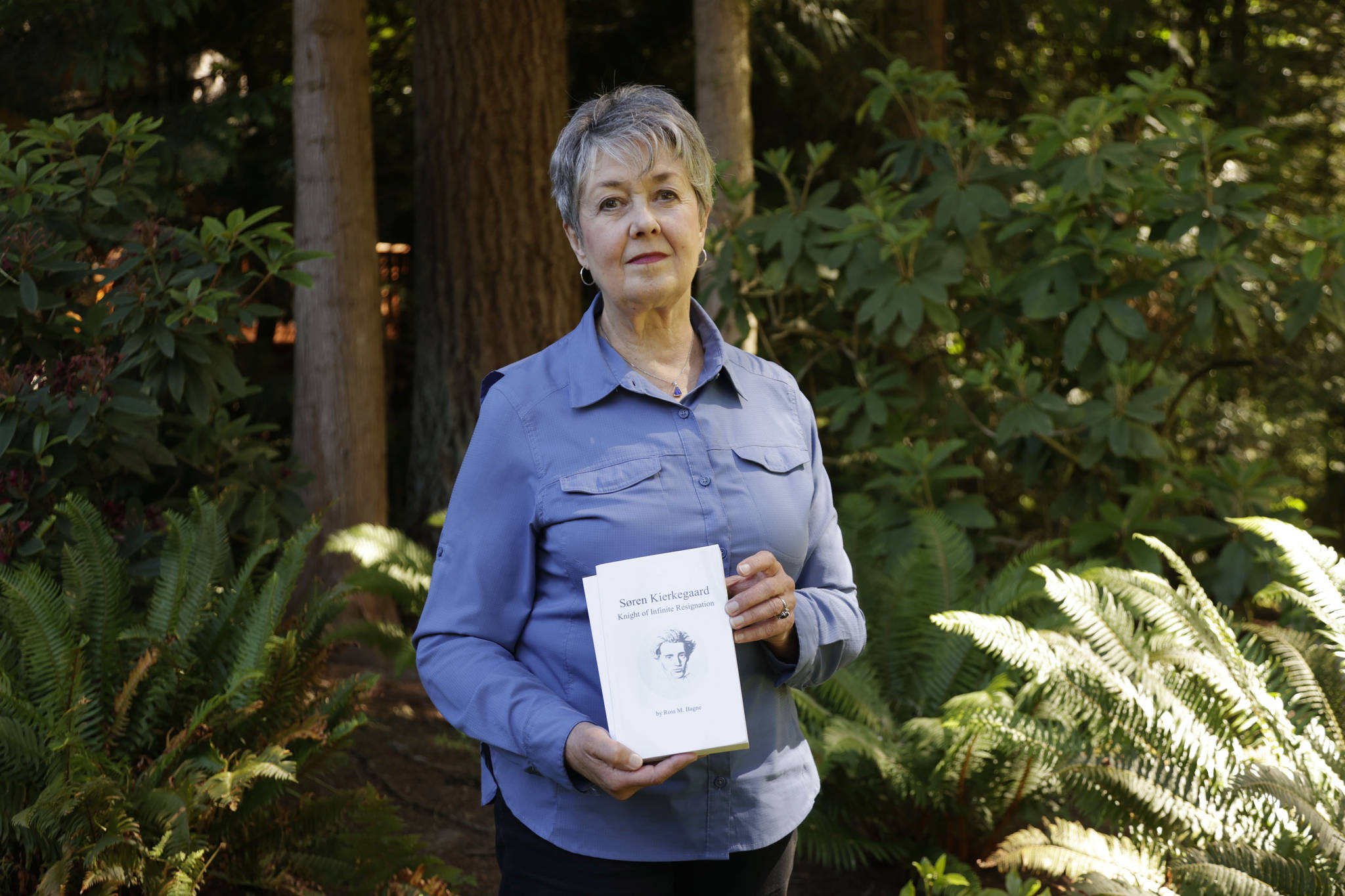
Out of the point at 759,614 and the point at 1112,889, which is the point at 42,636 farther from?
the point at 1112,889

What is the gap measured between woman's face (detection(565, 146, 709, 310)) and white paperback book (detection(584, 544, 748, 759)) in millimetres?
458

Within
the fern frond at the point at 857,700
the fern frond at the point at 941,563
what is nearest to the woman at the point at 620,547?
the fern frond at the point at 857,700

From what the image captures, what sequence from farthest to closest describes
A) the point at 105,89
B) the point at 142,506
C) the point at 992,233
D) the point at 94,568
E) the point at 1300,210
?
the point at 1300,210
the point at 105,89
the point at 992,233
the point at 142,506
the point at 94,568

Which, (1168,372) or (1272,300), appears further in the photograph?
(1168,372)

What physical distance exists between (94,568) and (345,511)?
1859 millimetres

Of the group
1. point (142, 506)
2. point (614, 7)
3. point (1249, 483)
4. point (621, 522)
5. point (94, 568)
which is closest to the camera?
point (621, 522)

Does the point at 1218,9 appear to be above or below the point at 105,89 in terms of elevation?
above

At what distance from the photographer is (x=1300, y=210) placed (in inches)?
273

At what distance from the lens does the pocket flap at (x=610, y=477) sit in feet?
5.11

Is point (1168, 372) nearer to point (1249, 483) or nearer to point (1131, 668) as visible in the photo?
point (1249, 483)

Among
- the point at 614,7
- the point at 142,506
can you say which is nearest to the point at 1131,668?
the point at 142,506

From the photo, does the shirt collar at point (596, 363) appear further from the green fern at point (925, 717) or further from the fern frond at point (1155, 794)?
the fern frond at point (1155, 794)

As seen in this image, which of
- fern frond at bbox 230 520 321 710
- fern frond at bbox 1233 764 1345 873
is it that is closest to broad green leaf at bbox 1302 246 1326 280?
fern frond at bbox 1233 764 1345 873

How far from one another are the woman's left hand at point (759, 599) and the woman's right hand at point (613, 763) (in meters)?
0.20
